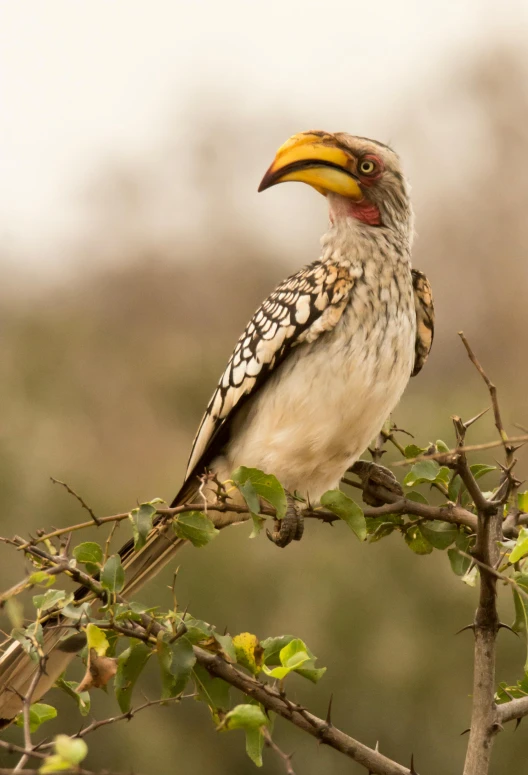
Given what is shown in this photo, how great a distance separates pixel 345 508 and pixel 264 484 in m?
0.14

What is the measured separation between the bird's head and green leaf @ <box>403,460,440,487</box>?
82 centimetres

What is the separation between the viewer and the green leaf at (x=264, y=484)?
1.58 m

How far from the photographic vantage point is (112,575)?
1460 millimetres

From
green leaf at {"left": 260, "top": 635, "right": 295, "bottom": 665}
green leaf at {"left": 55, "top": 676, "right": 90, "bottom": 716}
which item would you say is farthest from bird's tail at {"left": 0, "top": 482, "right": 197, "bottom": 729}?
green leaf at {"left": 260, "top": 635, "right": 295, "bottom": 665}

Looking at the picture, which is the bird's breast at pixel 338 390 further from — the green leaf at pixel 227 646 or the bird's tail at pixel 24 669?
the green leaf at pixel 227 646

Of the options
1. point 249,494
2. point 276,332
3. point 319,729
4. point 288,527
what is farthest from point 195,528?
point 276,332

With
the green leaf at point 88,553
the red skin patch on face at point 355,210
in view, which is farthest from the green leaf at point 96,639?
the red skin patch on face at point 355,210

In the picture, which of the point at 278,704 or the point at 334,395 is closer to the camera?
the point at 278,704

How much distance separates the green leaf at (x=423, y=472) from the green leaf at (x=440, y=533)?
0.11 m

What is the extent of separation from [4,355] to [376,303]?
24.1ft

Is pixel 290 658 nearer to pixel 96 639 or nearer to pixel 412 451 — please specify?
pixel 96 639

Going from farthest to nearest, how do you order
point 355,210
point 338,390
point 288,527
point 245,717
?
point 355,210
point 338,390
point 288,527
point 245,717

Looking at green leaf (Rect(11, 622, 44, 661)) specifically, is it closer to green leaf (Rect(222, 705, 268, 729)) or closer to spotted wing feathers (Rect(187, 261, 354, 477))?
green leaf (Rect(222, 705, 268, 729))

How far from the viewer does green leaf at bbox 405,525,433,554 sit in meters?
1.92
